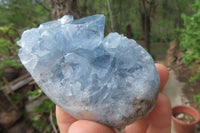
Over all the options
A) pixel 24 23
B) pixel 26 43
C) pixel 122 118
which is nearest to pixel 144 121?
pixel 122 118

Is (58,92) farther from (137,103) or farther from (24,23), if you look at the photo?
(24,23)

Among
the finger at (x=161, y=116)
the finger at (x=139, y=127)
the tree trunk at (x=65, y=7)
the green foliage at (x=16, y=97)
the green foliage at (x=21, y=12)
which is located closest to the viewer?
the finger at (x=161, y=116)

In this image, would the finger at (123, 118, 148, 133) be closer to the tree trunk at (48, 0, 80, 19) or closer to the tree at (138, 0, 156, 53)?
the tree at (138, 0, 156, 53)

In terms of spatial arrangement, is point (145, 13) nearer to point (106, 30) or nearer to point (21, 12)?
point (106, 30)

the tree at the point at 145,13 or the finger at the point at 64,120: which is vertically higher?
the tree at the point at 145,13

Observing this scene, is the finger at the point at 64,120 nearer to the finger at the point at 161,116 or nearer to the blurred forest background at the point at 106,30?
the finger at the point at 161,116

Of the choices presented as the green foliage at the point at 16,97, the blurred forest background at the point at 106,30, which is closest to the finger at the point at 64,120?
the blurred forest background at the point at 106,30

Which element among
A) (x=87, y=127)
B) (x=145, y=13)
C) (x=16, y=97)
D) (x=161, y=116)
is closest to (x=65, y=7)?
(x=145, y=13)
